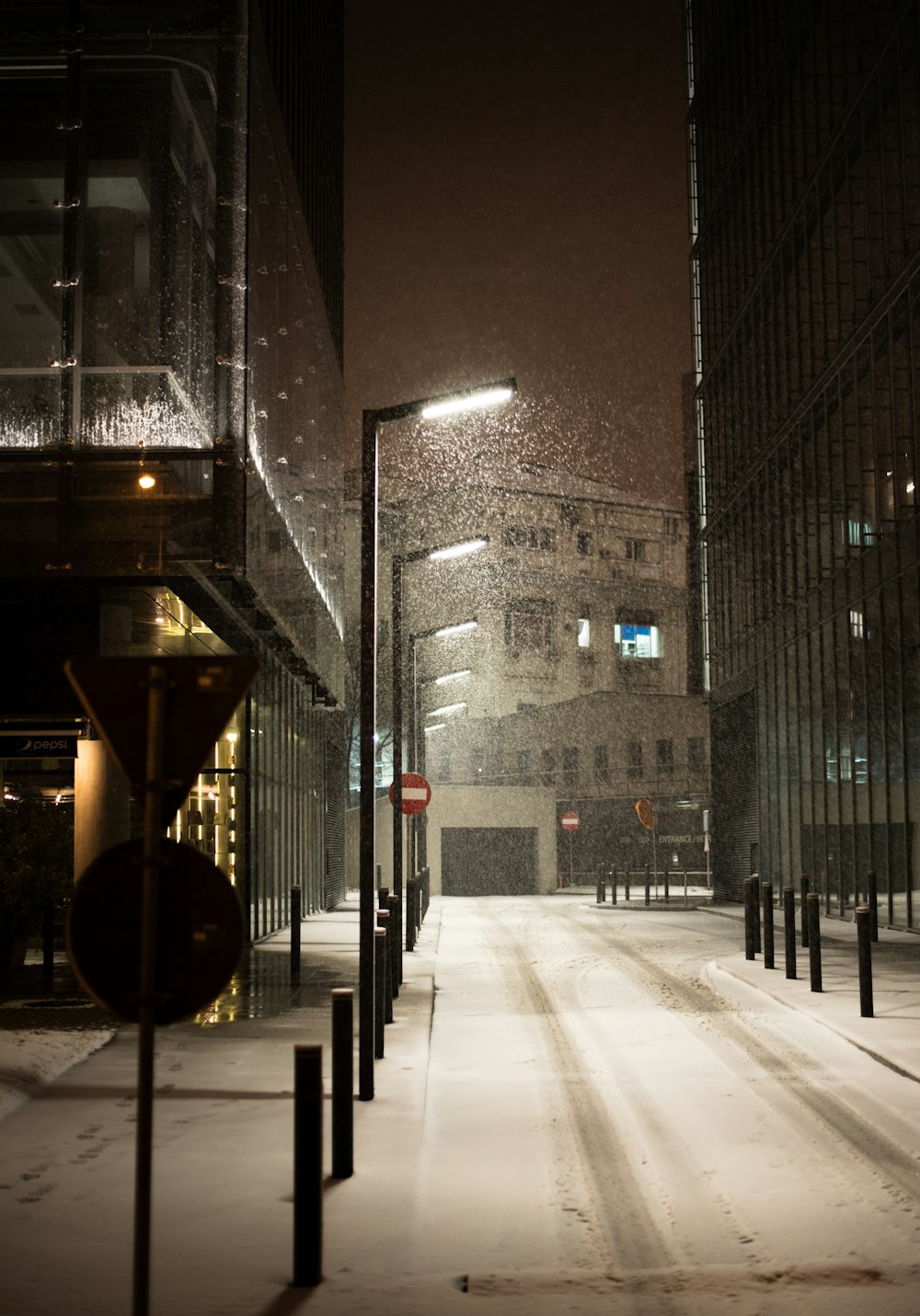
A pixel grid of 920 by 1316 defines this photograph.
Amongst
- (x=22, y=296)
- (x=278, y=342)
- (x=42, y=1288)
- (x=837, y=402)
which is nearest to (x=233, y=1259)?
(x=42, y=1288)

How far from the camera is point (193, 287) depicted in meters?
16.8

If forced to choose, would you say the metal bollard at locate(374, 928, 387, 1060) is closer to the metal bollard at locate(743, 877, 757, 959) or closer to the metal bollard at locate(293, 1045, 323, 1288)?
the metal bollard at locate(293, 1045, 323, 1288)

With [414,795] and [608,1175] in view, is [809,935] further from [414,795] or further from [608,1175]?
[608,1175]

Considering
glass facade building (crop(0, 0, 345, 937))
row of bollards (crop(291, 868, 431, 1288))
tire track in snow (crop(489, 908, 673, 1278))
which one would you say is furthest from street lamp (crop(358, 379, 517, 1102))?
glass facade building (crop(0, 0, 345, 937))

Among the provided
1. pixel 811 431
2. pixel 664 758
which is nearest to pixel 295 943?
pixel 811 431

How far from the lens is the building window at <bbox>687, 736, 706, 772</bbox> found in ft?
228

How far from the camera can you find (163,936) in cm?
459

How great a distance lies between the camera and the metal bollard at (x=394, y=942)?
14.6 m

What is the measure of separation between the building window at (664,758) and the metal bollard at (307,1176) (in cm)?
6456

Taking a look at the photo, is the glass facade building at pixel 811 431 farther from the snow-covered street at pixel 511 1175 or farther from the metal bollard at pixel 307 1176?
the metal bollard at pixel 307 1176

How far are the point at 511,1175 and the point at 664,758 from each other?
63.0m

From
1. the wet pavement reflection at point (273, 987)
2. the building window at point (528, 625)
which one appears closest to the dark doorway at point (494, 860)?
the building window at point (528, 625)

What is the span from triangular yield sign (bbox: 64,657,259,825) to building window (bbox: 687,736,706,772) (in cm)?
6593

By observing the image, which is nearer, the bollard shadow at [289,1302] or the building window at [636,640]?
the bollard shadow at [289,1302]
